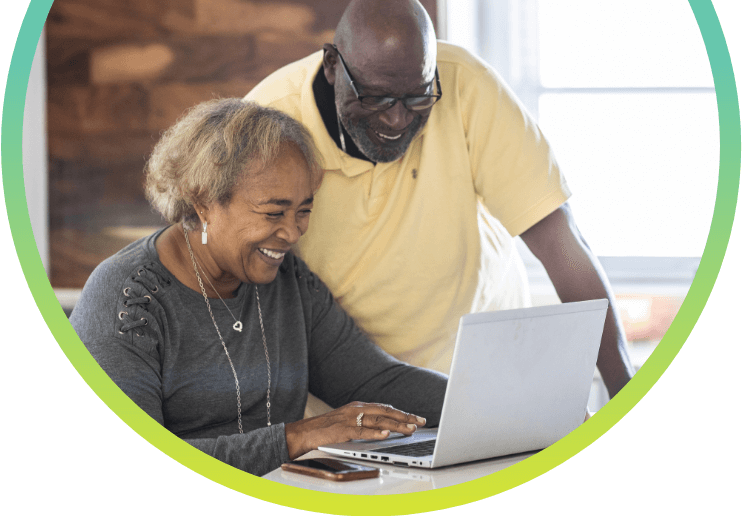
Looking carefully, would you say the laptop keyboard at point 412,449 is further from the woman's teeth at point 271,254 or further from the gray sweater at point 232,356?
the woman's teeth at point 271,254

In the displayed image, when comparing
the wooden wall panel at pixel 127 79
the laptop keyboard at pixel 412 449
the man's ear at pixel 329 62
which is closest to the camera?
the laptop keyboard at pixel 412 449

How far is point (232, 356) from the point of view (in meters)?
1.36

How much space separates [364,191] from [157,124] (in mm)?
1284

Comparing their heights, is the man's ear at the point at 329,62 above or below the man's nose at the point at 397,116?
above

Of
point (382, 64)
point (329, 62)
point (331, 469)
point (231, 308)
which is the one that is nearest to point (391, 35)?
point (382, 64)

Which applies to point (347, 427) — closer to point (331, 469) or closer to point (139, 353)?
point (331, 469)

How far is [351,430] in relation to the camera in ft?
3.74

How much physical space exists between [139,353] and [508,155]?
0.86m

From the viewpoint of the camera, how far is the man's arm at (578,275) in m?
1.48

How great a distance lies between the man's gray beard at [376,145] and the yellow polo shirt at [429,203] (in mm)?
60

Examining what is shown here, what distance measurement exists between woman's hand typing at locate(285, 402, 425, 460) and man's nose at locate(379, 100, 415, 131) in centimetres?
56

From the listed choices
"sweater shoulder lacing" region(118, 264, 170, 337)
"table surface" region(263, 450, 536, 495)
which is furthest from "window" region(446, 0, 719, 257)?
"table surface" region(263, 450, 536, 495)

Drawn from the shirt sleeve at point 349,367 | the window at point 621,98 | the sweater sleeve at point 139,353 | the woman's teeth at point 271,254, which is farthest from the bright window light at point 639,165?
the sweater sleeve at point 139,353

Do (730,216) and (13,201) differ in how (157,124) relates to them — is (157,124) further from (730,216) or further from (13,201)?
(730,216)
